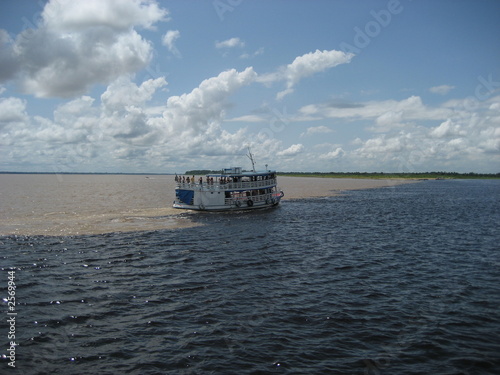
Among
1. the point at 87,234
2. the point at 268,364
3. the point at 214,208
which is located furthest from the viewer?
the point at 214,208

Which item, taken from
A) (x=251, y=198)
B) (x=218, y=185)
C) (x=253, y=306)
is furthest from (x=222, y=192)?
(x=253, y=306)

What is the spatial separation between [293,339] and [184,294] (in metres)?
7.68

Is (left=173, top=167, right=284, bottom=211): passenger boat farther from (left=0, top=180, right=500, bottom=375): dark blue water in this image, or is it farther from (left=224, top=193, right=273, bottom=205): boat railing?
(left=0, top=180, right=500, bottom=375): dark blue water

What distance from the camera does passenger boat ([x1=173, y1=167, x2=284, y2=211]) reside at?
186 feet

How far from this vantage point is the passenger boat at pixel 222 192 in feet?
186

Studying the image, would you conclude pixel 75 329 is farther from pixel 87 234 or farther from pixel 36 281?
pixel 87 234

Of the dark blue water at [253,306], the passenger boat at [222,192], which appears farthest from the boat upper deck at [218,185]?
the dark blue water at [253,306]

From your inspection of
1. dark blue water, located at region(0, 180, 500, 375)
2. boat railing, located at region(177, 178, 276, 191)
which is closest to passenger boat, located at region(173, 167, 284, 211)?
boat railing, located at region(177, 178, 276, 191)

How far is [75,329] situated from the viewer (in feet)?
49.4

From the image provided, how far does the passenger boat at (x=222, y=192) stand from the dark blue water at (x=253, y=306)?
23.1m

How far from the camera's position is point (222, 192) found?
2251 inches

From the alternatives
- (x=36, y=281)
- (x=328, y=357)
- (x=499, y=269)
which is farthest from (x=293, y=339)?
(x=499, y=269)

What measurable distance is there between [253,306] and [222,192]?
40257 millimetres

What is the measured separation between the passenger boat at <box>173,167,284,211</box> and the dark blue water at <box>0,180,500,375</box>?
23.1 m
